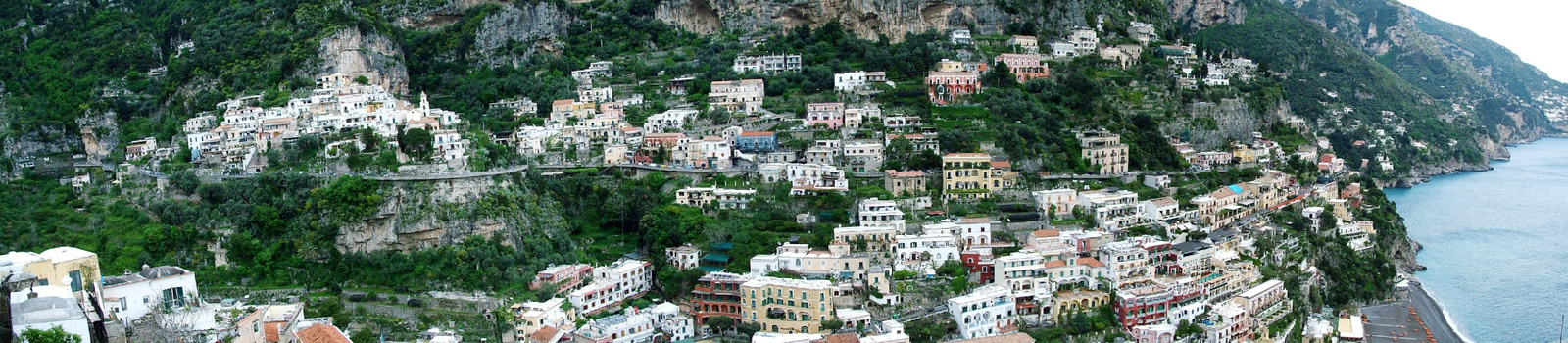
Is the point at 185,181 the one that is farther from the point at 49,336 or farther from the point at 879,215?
the point at 49,336

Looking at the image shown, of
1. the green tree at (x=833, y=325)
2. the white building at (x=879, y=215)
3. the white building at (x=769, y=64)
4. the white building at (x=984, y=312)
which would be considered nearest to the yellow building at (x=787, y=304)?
the green tree at (x=833, y=325)

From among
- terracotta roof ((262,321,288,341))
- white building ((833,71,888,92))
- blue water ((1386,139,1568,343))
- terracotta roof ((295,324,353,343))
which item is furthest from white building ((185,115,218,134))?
blue water ((1386,139,1568,343))

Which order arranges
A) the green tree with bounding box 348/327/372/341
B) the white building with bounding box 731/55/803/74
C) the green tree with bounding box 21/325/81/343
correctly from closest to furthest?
the green tree with bounding box 21/325/81/343, the green tree with bounding box 348/327/372/341, the white building with bounding box 731/55/803/74

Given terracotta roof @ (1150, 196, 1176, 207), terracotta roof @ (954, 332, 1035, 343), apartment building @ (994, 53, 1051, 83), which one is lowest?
terracotta roof @ (954, 332, 1035, 343)

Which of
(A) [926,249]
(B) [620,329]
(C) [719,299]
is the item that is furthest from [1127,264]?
(B) [620,329]

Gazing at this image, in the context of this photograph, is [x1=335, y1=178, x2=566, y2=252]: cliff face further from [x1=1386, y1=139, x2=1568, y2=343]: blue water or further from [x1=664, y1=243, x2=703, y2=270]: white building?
[x1=1386, y1=139, x2=1568, y2=343]: blue water
